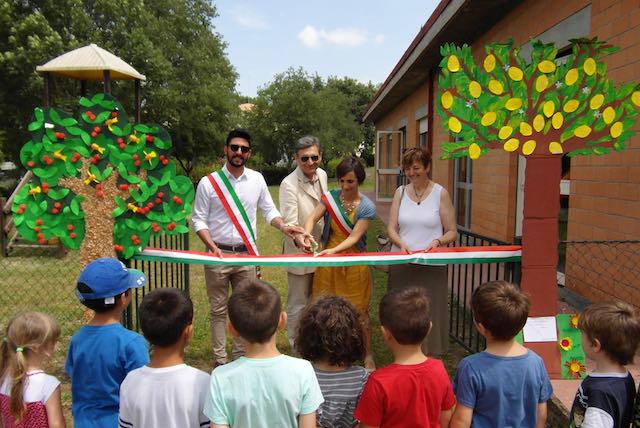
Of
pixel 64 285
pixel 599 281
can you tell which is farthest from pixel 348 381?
pixel 64 285

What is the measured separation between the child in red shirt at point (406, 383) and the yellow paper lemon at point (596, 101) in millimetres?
1737

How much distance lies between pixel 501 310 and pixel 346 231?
1.63 m

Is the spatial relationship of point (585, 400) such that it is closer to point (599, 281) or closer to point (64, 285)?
point (599, 281)

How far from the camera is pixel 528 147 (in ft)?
9.70

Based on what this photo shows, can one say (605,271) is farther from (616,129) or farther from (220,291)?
(220,291)

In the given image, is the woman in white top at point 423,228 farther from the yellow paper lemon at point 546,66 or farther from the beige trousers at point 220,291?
the beige trousers at point 220,291

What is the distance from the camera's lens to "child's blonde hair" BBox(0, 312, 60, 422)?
1880 mm

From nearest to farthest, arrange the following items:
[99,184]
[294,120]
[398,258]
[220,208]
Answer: [99,184] → [398,258] → [220,208] → [294,120]

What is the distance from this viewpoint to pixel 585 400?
188 cm

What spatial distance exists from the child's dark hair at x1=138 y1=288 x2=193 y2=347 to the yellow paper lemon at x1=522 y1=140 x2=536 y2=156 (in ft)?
6.81

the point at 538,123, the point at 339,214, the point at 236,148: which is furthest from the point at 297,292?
the point at 538,123

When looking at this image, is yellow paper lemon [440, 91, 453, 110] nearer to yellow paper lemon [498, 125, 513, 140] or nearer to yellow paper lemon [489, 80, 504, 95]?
yellow paper lemon [489, 80, 504, 95]

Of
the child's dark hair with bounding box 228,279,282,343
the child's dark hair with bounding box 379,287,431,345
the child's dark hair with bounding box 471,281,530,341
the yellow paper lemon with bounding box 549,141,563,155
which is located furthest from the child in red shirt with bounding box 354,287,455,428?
the yellow paper lemon with bounding box 549,141,563,155

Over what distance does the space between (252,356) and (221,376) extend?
0.12 meters
